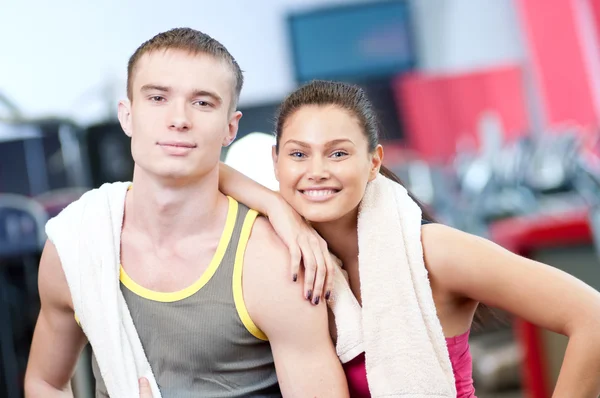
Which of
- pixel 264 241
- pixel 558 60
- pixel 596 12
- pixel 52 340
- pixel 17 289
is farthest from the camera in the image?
pixel 558 60

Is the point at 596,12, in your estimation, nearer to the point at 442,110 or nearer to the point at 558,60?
the point at 558,60

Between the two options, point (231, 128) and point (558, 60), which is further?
point (558, 60)

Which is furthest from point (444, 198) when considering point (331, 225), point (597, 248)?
point (331, 225)

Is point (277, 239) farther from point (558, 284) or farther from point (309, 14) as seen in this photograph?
point (309, 14)

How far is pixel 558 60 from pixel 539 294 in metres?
4.28

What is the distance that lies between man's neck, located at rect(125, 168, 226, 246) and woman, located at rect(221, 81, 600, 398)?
10 cm

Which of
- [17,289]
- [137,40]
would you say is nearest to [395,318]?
[17,289]

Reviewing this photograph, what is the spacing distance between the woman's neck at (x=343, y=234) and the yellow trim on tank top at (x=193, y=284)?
177 millimetres

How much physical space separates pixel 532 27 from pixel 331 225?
4.27m

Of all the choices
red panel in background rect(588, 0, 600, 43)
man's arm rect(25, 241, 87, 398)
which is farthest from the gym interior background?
man's arm rect(25, 241, 87, 398)

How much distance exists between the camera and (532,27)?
5.36 m

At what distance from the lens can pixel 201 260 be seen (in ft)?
4.64

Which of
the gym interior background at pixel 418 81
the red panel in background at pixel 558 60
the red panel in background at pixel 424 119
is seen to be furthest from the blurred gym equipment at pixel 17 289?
the red panel in background at pixel 558 60

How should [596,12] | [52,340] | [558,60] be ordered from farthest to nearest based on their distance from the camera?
[558,60]
[596,12]
[52,340]
